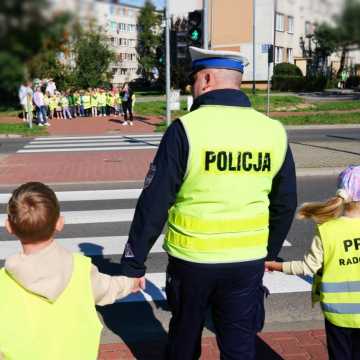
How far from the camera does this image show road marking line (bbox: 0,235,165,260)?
5.73 m

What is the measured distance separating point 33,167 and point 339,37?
457 inches

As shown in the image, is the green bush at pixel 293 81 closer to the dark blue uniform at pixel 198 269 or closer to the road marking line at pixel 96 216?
the dark blue uniform at pixel 198 269

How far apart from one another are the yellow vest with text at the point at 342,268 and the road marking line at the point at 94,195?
246 inches

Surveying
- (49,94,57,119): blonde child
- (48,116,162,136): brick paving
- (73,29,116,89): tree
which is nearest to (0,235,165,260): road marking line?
(73,29,116,89): tree

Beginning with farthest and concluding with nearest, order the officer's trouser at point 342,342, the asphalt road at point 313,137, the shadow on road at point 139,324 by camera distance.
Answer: the asphalt road at point 313,137, the shadow on road at point 139,324, the officer's trouser at point 342,342

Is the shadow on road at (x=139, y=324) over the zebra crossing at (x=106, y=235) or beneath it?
over

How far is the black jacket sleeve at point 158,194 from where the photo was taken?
2119mm

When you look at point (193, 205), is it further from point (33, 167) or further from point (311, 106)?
point (311, 106)

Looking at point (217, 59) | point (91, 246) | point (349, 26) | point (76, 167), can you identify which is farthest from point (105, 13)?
point (76, 167)

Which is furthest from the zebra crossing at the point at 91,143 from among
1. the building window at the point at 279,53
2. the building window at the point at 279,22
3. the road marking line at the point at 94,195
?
the building window at the point at 279,22

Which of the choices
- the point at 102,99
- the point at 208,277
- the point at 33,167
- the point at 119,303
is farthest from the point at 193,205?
the point at 102,99

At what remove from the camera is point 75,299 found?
6.68 ft

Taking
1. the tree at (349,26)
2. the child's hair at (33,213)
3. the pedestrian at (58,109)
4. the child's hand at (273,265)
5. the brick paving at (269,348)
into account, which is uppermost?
the tree at (349,26)

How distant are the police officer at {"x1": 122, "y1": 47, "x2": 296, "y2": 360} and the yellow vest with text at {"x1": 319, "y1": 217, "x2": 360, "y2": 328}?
334 mm
